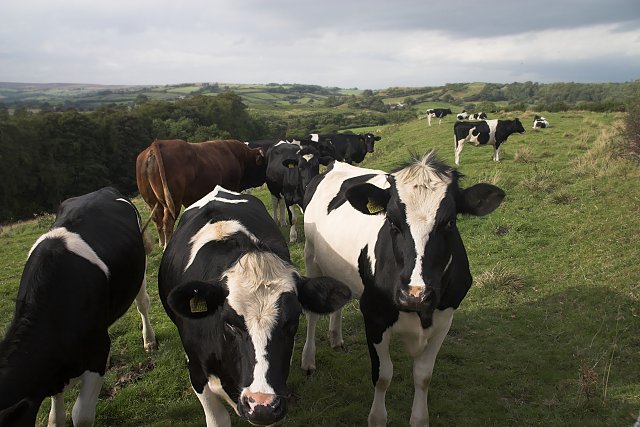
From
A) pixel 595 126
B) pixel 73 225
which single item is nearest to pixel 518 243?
pixel 73 225

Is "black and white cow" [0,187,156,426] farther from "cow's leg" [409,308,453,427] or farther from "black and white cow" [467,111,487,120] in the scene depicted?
"black and white cow" [467,111,487,120]

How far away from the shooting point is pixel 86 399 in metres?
3.65

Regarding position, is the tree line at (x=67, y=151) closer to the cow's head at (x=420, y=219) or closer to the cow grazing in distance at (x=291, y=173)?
the cow grazing in distance at (x=291, y=173)

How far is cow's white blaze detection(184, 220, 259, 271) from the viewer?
3.66 m

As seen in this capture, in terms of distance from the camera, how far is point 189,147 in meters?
10.0

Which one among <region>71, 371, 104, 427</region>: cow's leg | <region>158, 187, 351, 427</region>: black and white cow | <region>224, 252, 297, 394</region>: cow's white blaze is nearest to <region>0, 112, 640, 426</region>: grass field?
<region>158, 187, 351, 427</region>: black and white cow

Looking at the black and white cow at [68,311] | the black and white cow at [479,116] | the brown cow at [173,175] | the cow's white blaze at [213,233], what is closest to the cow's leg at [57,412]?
the black and white cow at [68,311]

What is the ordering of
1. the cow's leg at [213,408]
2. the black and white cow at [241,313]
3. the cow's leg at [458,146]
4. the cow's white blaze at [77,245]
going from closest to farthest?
the black and white cow at [241,313] < the cow's leg at [213,408] < the cow's white blaze at [77,245] < the cow's leg at [458,146]

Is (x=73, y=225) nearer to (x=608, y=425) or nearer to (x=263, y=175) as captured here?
(x=608, y=425)

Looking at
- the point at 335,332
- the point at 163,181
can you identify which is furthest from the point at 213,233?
the point at 163,181

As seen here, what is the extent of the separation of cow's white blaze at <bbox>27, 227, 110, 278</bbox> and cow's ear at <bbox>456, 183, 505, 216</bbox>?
10.5 feet

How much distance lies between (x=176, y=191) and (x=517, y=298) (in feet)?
22.8

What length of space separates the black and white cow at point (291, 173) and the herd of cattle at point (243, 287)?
4.79m

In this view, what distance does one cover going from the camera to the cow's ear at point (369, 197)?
3.89 meters
